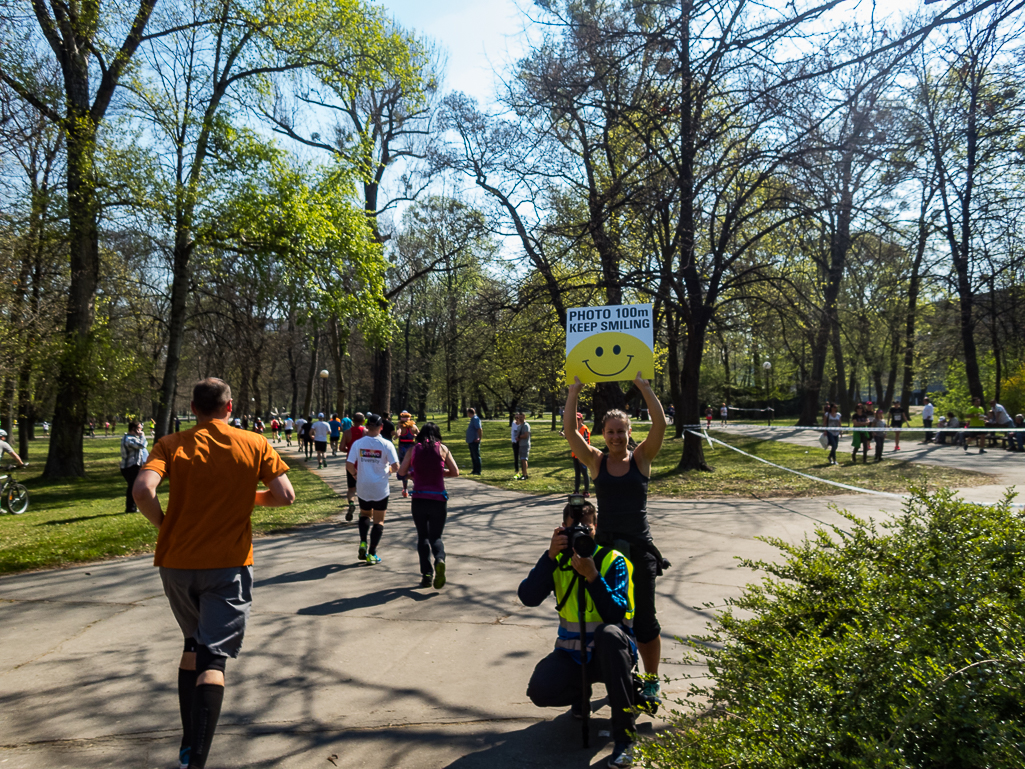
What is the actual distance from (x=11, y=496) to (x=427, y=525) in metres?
11.3

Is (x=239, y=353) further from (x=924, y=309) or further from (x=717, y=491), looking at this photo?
(x=924, y=309)

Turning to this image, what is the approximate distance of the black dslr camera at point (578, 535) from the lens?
351 cm

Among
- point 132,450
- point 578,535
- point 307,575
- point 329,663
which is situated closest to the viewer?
point 578,535

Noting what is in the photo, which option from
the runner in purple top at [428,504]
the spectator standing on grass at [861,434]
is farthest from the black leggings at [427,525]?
the spectator standing on grass at [861,434]

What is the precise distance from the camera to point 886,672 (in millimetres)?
2678

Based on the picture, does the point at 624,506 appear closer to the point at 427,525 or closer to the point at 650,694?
the point at 650,694

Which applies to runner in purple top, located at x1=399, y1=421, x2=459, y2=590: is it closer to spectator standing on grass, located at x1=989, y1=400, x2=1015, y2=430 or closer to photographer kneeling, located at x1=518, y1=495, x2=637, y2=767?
photographer kneeling, located at x1=518, y1=495, x2=637, y2=767

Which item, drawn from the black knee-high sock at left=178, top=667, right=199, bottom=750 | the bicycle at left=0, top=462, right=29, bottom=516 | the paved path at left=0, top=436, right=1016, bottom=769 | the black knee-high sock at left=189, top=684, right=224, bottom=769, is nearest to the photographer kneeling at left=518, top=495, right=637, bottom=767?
the paved path at left=0, top=436, right=1016, bottom=769

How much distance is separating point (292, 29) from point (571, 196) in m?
10.0

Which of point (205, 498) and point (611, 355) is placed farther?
point (611, 355)

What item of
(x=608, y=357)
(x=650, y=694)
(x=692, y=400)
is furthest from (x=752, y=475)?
(x=650, y=694)

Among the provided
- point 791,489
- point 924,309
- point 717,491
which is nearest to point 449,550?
point 717,491

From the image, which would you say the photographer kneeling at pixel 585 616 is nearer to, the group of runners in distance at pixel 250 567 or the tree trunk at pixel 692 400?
the group of runners in distance at pixel 250 567

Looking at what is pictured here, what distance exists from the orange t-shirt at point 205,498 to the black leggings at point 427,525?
357cm
